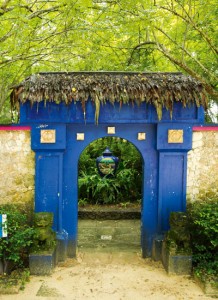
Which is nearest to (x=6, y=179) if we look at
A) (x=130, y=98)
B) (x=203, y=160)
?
(x=130, y=98)

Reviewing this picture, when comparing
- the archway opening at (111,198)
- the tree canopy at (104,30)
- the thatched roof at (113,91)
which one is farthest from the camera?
the archway opening at (111,198)

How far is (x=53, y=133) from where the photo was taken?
21.9ft

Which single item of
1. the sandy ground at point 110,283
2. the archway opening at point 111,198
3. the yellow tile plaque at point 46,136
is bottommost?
the sandy ground at point 110,283

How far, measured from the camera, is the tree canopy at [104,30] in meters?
6.58

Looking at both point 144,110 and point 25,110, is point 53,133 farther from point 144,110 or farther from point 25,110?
point 144,110

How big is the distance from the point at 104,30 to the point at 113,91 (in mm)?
1427

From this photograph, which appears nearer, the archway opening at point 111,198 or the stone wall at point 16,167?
the stone wall at point 16,167

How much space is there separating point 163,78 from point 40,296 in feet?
15.0

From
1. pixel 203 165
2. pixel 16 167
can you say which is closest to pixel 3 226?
pixel 16 167

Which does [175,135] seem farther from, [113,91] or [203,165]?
[113,91]

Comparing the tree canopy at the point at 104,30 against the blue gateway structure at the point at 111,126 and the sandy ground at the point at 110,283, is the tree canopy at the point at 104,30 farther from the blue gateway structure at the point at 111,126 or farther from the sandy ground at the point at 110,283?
the sandy ground at the point at 110,283

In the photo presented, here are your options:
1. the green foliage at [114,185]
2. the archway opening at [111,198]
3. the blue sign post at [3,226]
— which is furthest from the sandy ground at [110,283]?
the green foliage at [114,185]

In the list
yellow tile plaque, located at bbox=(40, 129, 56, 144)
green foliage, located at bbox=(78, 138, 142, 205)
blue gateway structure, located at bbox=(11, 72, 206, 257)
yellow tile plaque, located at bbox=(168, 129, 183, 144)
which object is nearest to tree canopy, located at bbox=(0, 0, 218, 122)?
blue gateway structure, located at bbox=(11, 72, 206, 257)

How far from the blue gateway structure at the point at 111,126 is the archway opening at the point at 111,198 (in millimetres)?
2023
